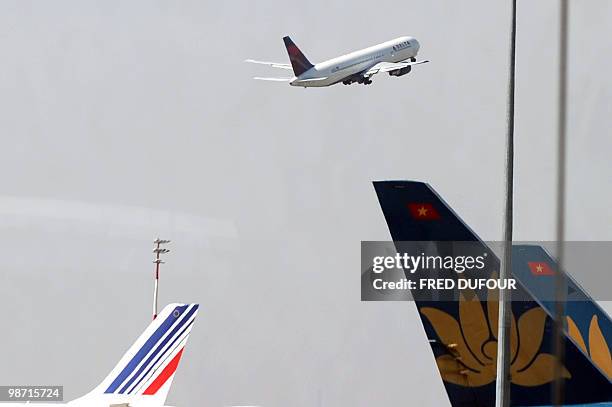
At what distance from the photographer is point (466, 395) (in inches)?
703

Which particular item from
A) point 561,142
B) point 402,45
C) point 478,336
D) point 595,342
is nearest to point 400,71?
point 402,45

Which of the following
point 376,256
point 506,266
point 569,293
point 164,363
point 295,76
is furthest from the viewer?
point 295,76

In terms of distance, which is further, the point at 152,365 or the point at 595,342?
the point at 152,365

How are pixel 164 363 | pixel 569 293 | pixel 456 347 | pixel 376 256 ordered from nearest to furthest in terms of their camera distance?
1. pixel 456 347
2. pixel 376 256
3. pixel 569 293
4. pixel 164 363

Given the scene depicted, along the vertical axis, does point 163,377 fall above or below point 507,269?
below

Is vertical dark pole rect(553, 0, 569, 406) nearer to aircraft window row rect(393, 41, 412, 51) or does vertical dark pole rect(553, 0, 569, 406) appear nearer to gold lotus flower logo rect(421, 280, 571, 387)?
gold lotus flower logo rect(421, 280, 571, 387)

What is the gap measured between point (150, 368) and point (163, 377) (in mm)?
586

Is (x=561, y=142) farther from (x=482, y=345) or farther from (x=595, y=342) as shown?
(x=595, y=342)

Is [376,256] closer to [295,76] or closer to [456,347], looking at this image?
[456,347]

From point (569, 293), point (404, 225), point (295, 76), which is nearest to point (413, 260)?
point (404, 225)

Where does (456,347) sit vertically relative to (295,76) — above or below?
below

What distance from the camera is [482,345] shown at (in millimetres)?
18188

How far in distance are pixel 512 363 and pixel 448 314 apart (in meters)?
1.43

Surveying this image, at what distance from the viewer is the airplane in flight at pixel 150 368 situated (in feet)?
98.4
